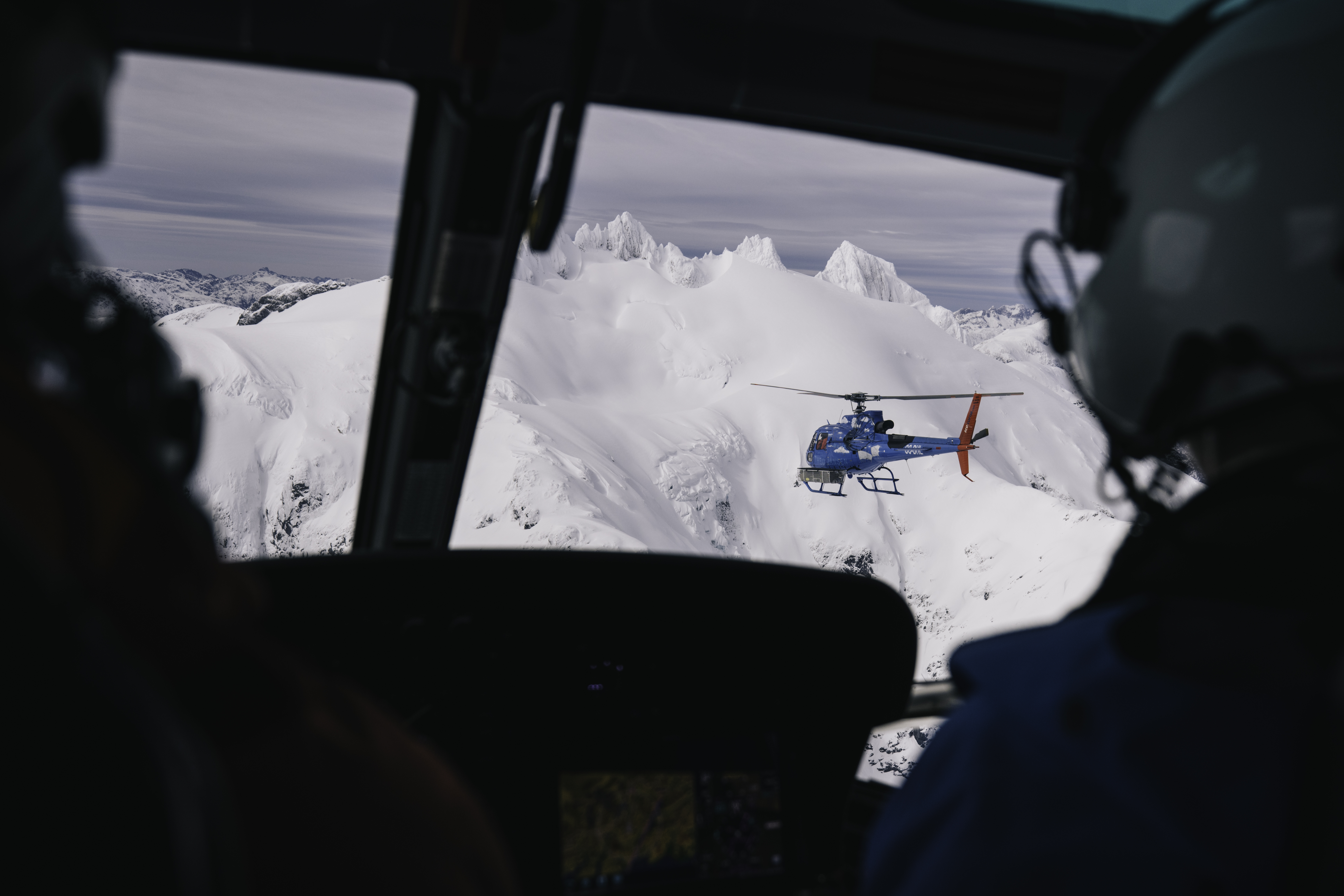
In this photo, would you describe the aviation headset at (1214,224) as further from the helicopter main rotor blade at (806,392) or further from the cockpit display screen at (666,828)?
the helicopter main rotor blade at (806,392)

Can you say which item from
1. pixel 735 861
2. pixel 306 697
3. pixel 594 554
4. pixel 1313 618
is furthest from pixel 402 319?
pixel 1313 618

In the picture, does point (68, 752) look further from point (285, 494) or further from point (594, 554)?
point (285, 494)

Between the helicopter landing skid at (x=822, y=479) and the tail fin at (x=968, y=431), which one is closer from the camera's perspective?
the helicopter landing skid at (x=822, y=479)

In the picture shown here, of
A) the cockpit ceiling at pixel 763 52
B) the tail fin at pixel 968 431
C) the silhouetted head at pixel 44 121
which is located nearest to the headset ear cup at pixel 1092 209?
the cockpit ceiling at pixel 763 52

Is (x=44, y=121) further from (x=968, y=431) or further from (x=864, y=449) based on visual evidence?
(x=968, y=431)

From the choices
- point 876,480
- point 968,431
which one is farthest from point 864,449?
point 968,431

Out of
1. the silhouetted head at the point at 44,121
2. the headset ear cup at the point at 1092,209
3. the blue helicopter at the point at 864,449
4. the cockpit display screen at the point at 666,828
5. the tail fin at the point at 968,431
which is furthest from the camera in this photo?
the tail fin at the point at 968,431
